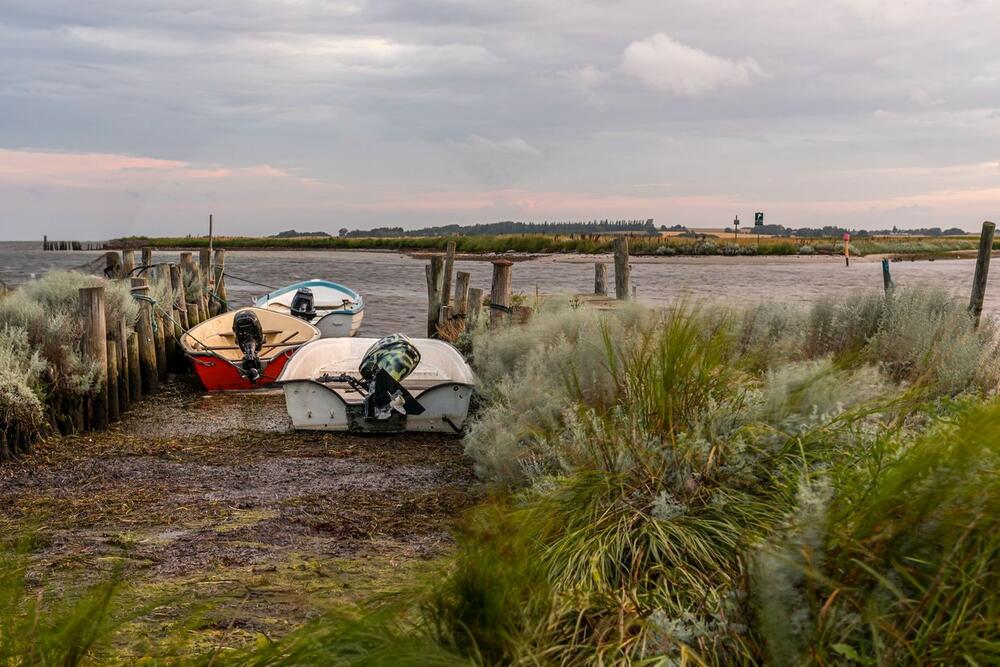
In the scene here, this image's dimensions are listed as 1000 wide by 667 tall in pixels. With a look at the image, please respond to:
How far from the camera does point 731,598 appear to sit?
10.5ft

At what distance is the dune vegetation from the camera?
2568 mm

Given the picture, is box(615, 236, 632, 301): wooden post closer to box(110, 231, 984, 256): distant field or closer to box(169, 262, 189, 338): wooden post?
box(169, 262, 189, 338): wooden post

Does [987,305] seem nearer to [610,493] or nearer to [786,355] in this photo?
[786,355]

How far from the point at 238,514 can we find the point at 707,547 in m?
4.20

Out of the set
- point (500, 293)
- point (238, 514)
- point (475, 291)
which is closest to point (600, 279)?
point (475, 291)

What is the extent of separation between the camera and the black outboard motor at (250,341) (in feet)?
43.3

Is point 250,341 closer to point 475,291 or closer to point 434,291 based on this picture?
point 475,291

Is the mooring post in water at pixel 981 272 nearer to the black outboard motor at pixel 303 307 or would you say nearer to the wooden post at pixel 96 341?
the wooden post at pixel 96 341

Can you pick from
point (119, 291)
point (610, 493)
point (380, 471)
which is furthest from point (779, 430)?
point (119, 291)

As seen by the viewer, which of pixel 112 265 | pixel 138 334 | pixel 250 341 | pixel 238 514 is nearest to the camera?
pixel 238 514

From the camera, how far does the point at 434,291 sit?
18375 millimetres

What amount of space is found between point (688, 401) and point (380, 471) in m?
4.39

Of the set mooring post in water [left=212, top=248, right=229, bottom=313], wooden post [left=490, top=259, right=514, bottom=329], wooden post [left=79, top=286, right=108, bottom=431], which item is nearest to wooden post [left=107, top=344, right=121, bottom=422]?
wooden post [left=79, top=286, right=108, bottom=431]

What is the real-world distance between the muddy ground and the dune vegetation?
20.9 inches
